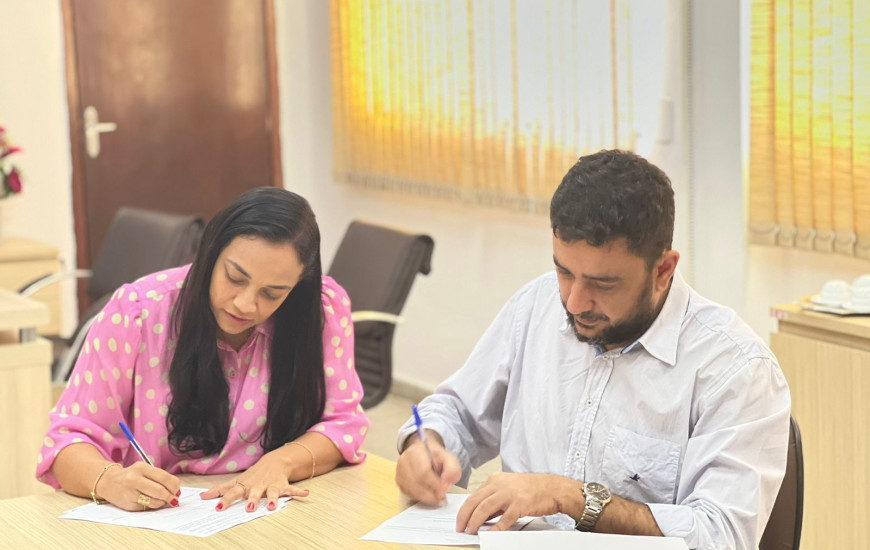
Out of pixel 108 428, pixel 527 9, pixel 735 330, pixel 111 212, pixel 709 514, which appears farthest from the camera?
pixel 111 212

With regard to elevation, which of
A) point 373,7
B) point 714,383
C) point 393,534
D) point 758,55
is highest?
point 373,7

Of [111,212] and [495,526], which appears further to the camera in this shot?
[111,212]

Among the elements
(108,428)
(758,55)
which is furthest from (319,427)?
(758,55)

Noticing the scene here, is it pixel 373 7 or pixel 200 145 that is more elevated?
pixel 373 7

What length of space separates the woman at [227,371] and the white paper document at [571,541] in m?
0.45

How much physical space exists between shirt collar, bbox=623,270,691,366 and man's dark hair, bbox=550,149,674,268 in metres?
0.12

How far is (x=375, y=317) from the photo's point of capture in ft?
11.6

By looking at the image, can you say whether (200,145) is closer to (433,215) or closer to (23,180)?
(23,180)

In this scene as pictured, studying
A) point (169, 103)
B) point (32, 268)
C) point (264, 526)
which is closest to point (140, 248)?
point (32, 268)

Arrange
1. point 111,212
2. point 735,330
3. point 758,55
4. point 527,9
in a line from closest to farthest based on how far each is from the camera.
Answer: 1. point 735,330
2. point 758,55
3. point 527,9
4. point 111,212

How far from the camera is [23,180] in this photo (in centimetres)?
530

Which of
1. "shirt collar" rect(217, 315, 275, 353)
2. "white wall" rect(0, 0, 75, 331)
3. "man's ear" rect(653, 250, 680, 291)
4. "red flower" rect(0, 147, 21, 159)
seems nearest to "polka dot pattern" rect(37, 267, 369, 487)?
"shirt collar" rect(217, 315, 275, 353)

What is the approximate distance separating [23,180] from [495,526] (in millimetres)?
4190

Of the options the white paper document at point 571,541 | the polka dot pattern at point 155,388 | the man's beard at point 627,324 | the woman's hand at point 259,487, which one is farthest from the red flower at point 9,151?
the white paper document at point 571,541
